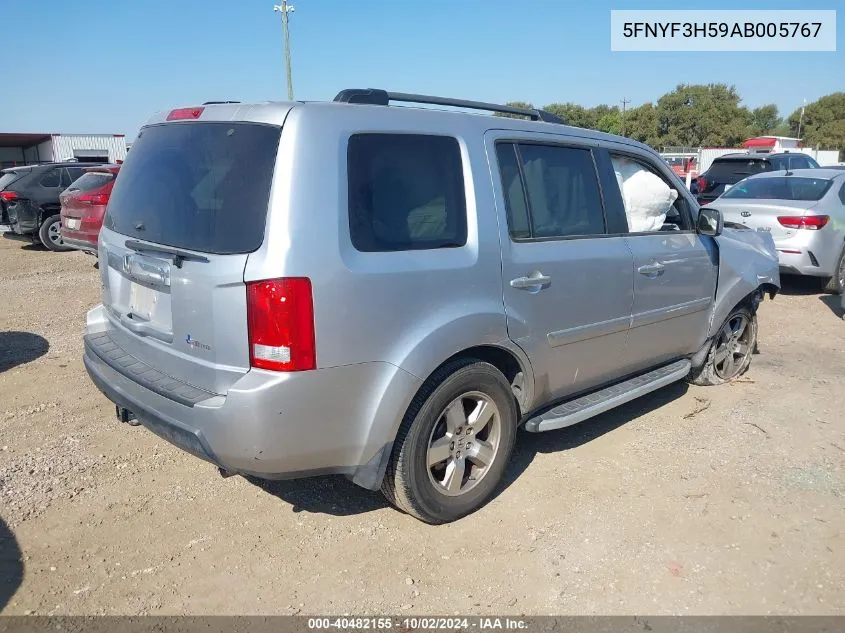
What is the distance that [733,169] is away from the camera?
14180 mm

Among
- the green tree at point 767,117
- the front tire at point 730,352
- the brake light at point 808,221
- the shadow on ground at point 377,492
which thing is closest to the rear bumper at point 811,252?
the brake light at point 808,221

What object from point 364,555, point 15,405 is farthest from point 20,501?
point 364,555

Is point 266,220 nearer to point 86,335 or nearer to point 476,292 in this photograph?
point 476,292

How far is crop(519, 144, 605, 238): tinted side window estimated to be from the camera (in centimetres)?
349

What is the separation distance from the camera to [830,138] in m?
58.9

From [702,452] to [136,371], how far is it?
10.8 ft

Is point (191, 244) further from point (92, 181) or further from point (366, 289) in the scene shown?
point (92, 181)

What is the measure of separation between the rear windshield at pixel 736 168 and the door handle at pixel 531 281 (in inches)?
485

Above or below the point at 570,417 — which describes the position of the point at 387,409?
above

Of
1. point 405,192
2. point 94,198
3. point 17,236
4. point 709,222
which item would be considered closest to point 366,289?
point 405,192

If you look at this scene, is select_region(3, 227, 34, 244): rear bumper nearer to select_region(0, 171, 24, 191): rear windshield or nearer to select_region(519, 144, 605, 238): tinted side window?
select_region(0, 171, 24, 191): rear windshield

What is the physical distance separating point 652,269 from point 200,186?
2.72 meters

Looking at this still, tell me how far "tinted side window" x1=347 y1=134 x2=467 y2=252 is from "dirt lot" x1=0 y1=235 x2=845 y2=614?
1.43 m

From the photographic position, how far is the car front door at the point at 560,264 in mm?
3305
